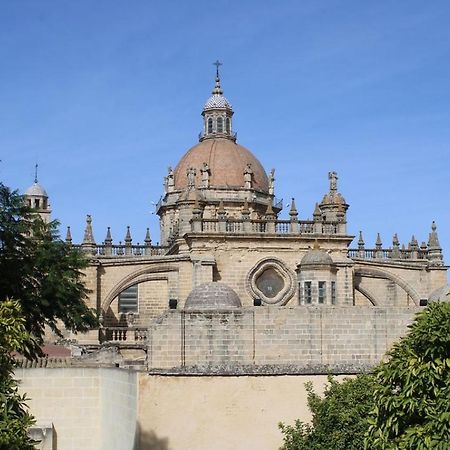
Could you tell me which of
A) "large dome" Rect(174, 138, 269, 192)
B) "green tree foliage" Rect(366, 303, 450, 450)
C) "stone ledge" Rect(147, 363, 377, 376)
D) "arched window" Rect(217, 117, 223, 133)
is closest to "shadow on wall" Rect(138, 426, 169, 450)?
"stone ledge" Rect(147, 363, 377, 376)

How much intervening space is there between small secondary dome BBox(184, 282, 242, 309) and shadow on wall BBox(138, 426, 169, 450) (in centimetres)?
516

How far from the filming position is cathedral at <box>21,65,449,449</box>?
20.7 m

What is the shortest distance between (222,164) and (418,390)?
128 feet

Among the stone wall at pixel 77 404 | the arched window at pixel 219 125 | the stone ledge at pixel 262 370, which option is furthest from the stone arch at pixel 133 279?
the stone ledge at pixel 262 370

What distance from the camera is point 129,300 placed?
143ft

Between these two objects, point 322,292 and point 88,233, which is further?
point 88,233

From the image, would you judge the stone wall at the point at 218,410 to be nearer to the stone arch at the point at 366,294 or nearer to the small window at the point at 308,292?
the small window at the point at 308,292

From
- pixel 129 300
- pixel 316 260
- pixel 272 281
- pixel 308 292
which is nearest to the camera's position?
pixel 308 292

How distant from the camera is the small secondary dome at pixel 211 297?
2445 cm

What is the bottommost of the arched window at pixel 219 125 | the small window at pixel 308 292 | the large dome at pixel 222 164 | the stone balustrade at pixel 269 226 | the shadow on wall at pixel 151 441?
the shadow on wall at pixel 151 441

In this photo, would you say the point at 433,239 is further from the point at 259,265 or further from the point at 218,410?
the point at 218,410

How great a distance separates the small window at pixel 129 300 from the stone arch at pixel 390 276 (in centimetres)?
980

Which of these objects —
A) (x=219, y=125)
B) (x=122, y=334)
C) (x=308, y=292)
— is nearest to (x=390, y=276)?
(x=308, y=292)

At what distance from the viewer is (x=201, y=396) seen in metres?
20.0
